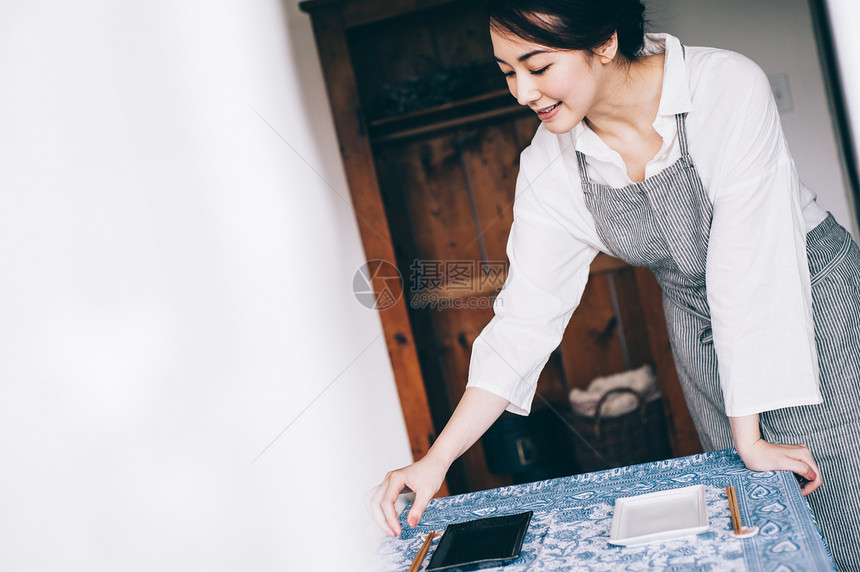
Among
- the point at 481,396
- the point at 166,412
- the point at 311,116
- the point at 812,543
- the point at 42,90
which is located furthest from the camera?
the point at 311,116

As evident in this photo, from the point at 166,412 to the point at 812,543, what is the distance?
30.4 inches

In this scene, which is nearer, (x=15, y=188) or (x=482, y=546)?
(x=15, y=188)

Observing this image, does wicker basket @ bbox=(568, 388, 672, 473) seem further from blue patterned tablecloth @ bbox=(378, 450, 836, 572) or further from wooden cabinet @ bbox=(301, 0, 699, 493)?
blue patterned tablecloth @ bbox=(378, 450, 836, 572)

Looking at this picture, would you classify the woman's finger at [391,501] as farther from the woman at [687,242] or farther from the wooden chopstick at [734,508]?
the wooden chopstick at [734,508]

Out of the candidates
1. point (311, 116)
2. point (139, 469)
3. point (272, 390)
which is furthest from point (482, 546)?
point (311, 116)

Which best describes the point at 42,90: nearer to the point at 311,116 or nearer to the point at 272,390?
the point at 272,390

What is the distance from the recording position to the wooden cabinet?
245cm

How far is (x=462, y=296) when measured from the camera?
2.65m

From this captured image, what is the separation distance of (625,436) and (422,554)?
5.42 ft

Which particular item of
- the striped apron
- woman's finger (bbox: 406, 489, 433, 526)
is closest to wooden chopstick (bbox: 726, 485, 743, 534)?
the striped apron

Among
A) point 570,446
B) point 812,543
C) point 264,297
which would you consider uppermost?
point 264,297

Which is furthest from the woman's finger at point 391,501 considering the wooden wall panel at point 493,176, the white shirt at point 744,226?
the wooden wall panel at point 493,176

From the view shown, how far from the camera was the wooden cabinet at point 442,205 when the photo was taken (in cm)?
245

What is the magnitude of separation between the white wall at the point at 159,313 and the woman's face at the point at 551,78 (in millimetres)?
545
